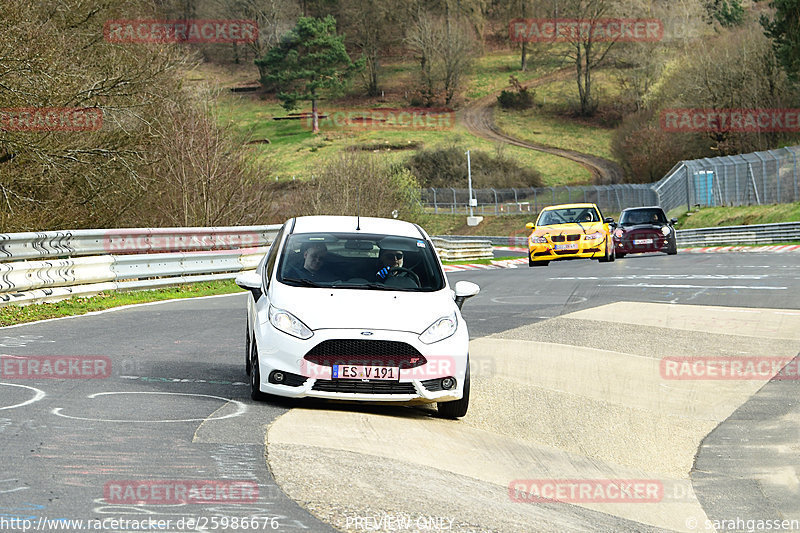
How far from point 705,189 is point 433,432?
1960 inches

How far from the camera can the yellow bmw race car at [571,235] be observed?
27922mm

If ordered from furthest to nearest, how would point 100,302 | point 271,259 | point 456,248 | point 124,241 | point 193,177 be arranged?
point 456,248 < point 193,177 < point 124,241 < point 100,302 < point 271,259

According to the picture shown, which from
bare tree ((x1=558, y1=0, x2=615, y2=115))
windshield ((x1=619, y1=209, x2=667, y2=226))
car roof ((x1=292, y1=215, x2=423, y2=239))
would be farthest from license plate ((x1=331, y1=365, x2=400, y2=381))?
bare tree ((x1=558, y1=0, x2=615, y2=115))

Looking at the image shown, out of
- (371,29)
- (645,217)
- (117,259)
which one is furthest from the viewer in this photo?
(371,29)

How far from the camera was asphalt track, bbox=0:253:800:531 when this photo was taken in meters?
5.78

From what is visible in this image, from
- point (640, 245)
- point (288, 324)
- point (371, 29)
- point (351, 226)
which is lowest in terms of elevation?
point (640, 245)

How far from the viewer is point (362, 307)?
847 cm

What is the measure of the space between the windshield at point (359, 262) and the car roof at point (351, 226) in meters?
0.10

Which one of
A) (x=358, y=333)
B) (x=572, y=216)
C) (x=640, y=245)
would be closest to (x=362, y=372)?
(x=358, y=333)

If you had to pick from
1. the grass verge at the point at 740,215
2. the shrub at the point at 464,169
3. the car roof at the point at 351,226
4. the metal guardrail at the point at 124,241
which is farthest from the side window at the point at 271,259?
the shrub at the point at 464,169

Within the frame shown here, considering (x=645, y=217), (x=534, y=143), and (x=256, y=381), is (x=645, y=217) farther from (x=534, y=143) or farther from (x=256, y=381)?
(x=534, y=143)

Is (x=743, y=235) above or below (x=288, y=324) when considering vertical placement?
below

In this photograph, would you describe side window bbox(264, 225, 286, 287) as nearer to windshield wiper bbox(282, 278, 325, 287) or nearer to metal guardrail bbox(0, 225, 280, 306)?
windshield wiper bbox(282, 278, 325, 287)

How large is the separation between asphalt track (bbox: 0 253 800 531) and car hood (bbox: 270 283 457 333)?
2.39 feet
